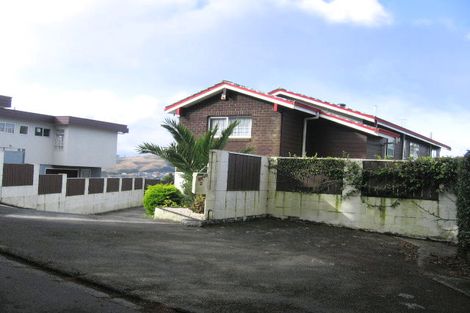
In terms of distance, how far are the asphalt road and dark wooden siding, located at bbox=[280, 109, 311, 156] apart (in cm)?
1206

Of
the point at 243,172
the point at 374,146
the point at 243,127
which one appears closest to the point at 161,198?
the point at 243,172

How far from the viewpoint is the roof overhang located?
16234 millimetres

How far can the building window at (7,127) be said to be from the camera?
101ft

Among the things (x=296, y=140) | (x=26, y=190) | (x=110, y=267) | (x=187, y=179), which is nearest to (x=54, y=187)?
(x=26, y=190)

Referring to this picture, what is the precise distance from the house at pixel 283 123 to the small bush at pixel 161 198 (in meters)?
3.75

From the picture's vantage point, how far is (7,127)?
1225 inches

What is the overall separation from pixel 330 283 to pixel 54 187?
57.8 ft

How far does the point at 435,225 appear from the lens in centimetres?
1127

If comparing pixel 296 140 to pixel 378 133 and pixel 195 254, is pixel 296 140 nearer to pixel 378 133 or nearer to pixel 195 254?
pixel 378 133

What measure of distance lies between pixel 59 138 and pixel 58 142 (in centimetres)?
34

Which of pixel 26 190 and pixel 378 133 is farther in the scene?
pixel 26 190

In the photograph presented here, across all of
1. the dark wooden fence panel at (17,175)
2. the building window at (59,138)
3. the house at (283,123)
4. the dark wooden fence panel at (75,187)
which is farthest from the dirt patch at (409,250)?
the building window at (59,138)

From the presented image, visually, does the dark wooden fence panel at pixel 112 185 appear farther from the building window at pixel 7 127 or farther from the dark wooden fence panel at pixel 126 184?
the building window at pixel 7 127

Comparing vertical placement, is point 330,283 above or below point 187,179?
below
